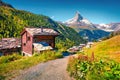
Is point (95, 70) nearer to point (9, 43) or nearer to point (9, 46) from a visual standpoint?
point (9, 46)

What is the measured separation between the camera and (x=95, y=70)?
17.9 metres

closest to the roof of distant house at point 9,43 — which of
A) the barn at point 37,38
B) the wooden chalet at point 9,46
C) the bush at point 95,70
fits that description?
the wooden chalet at point 9,46

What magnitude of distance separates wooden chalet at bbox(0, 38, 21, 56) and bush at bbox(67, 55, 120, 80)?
51658mm

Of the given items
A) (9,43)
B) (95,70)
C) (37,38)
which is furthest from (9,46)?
(95,70)

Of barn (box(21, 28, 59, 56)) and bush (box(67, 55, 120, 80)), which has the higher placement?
barn (box(21, 28, 59, 56))

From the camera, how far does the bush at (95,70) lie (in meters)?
14.9

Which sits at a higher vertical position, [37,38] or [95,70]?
[37,38]

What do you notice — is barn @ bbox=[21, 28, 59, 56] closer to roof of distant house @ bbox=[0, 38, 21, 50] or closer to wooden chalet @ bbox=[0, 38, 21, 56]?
wooden chalet @ bbox=[0, 38, 21, 56]

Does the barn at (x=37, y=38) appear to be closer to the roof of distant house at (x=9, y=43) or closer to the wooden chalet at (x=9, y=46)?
the wooden chalet at (x=9, y=46)

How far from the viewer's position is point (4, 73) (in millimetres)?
22547

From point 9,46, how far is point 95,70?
190 feet

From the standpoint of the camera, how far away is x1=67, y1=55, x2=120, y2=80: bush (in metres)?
14.9

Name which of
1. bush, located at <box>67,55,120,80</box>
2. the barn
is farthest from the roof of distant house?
bush, located at <box>67,55,120,80</box>

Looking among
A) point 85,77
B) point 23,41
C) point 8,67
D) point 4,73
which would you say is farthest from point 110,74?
point 23,41
